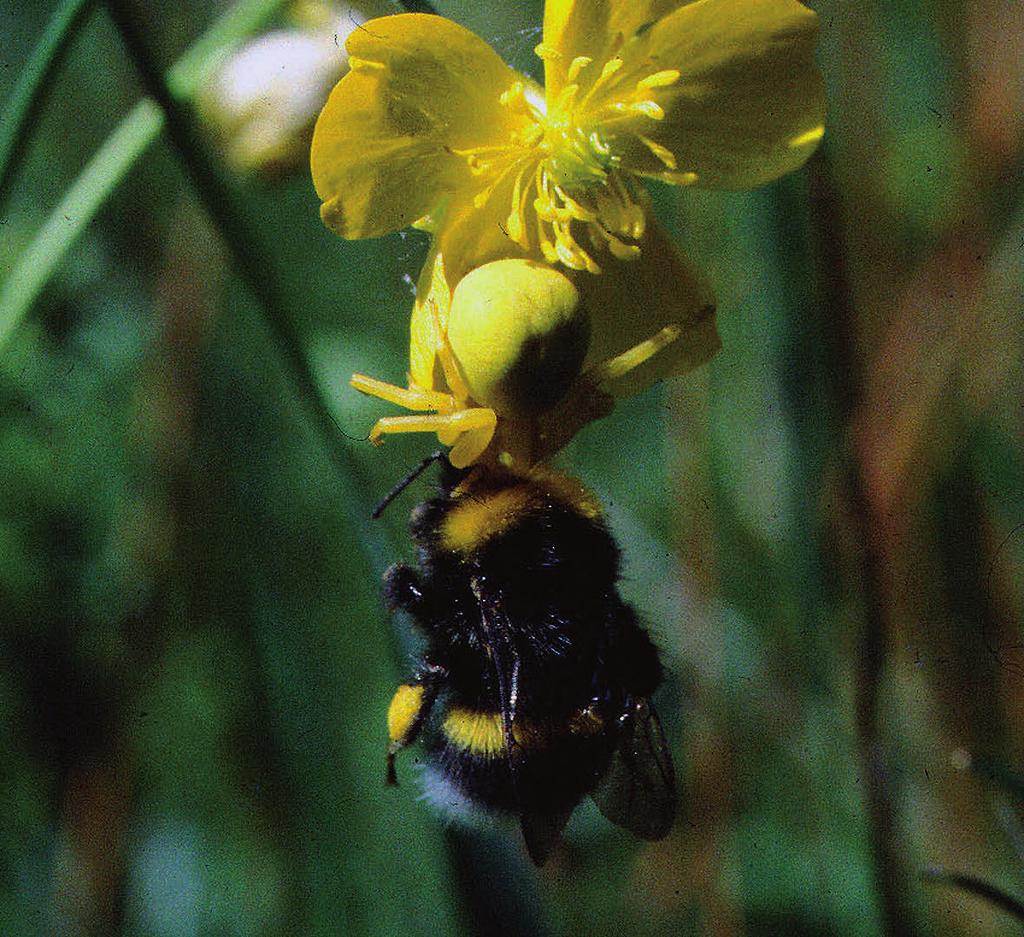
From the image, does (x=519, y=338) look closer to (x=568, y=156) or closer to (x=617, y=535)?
(x=568, y=156)

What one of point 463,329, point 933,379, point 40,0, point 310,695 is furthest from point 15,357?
point 933,379

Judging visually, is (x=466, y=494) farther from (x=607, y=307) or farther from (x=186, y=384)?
(x=186, y=384)

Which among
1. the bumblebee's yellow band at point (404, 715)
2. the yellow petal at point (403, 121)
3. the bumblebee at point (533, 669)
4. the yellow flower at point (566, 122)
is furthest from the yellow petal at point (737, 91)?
the bumblebee's yellow band at point (404, 715)

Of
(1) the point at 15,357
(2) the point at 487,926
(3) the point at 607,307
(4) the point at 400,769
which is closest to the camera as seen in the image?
(3) the point at 607,307

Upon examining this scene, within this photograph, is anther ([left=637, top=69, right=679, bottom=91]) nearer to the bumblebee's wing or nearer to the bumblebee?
the bumblebee

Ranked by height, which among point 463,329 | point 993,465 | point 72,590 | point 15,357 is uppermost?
point 463,329

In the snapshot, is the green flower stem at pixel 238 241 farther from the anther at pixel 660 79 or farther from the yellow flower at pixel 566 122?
the anther at pixel 660 79
